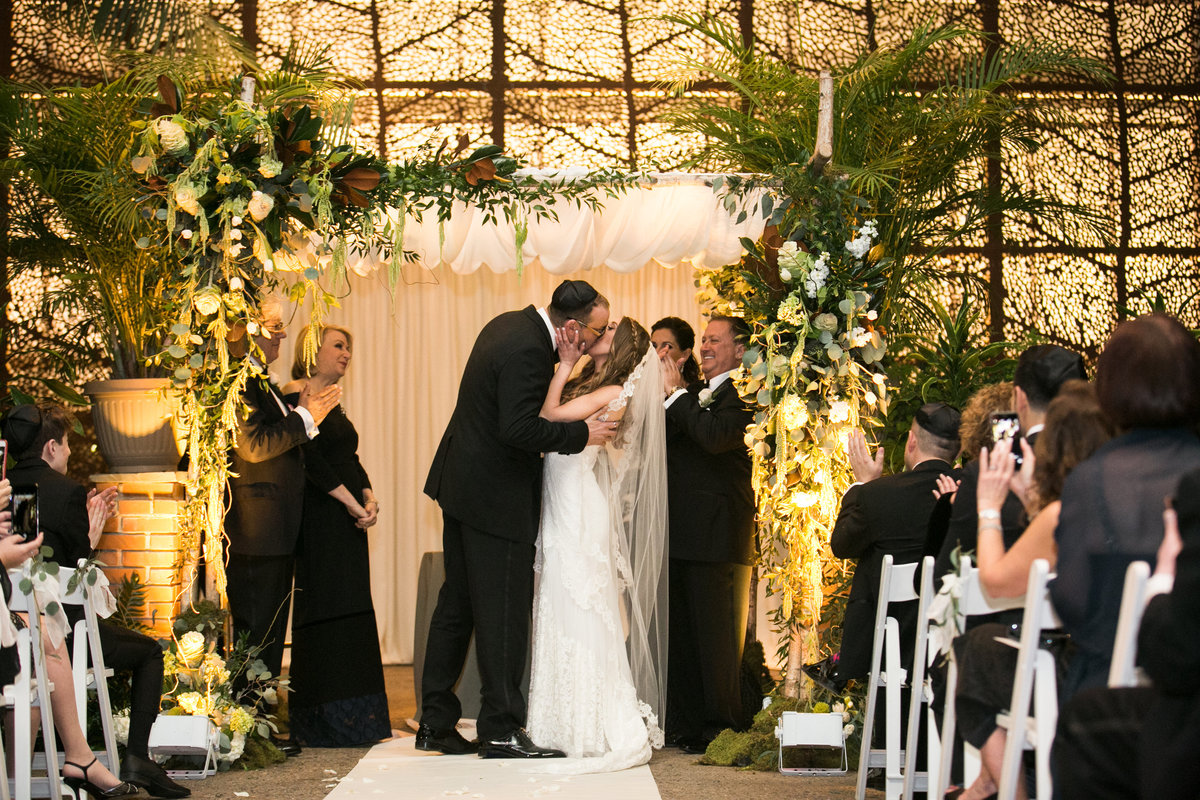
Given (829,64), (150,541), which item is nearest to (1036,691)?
(150,541)

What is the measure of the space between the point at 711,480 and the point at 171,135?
97.3 inches

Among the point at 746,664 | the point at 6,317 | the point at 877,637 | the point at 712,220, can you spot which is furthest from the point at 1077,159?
the point at 6,317

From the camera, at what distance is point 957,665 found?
310 centimetres

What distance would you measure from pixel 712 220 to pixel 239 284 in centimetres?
196

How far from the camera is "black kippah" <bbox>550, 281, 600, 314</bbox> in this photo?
4949 millimetres

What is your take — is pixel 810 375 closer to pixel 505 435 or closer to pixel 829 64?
pixel 505 435

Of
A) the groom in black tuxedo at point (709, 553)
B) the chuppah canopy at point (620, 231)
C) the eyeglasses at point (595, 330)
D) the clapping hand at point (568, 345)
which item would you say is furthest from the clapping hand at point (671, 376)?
the clapping hand at point (568, 345)

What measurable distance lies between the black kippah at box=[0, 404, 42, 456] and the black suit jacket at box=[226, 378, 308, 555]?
35.8 inches

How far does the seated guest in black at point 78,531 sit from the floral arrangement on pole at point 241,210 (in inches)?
22.6

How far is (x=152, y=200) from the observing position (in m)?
4.86

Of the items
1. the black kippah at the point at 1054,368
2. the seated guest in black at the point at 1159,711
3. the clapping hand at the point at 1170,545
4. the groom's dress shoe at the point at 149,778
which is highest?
the black kippah at the point at 1054,368

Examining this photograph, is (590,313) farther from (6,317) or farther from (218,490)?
(6,317)

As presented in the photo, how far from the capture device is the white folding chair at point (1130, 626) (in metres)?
2.29

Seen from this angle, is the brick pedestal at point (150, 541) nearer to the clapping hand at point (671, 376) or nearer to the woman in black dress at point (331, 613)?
the woman in black dress at point (331, 613)
